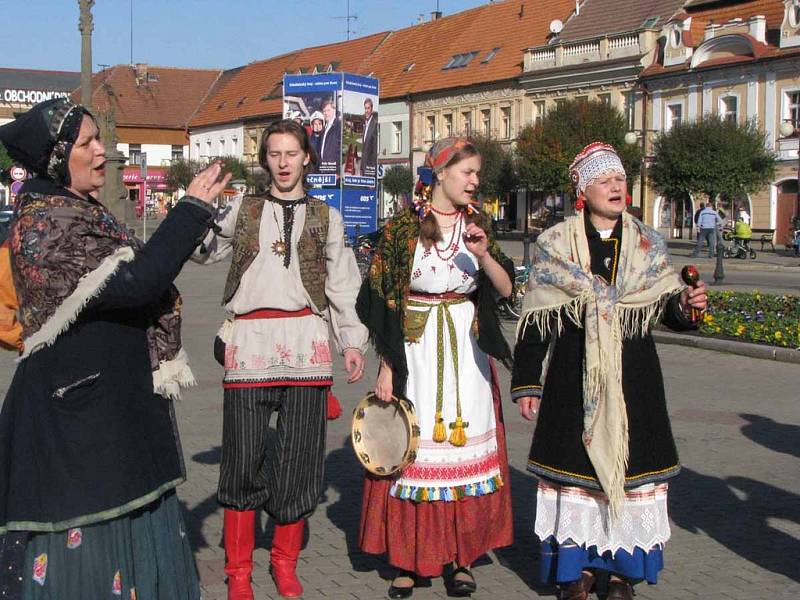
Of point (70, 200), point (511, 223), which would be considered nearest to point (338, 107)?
point (70, 200)

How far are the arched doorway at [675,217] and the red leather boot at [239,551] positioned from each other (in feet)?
138

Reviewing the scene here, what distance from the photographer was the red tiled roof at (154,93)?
3492 inches

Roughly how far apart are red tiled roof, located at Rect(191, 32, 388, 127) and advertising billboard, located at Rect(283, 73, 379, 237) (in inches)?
1808

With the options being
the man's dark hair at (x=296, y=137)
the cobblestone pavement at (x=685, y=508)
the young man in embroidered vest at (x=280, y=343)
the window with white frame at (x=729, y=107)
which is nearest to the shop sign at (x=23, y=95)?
the window with white frame at (x=729, y=107)

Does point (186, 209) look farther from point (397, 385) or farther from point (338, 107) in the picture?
point (338, 107)

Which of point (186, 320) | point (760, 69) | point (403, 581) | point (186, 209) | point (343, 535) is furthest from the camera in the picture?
point (760, 69)

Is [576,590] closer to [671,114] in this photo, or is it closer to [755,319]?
[755,319]

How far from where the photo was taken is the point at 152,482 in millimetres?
3480

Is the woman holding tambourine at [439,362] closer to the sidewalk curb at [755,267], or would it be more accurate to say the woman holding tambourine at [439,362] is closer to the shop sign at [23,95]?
the sidewalk curb at [755,267]

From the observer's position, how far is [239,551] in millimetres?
4895

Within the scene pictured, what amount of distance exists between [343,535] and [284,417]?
1243 millimetres

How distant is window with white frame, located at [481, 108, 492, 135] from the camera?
58625 mm

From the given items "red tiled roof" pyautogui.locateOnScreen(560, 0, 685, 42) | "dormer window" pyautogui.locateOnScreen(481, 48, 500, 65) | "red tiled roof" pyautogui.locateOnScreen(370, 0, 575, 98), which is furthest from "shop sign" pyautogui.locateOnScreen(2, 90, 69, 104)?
"red tiled roof" pyautogui.locateOnScreen(560, 0, 685, 42)

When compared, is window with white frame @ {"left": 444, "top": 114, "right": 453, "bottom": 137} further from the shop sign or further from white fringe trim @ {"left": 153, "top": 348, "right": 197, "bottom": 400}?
white fringe trim @ {"left": 153, "top": 348, "right": 197, "bottom": 400}
